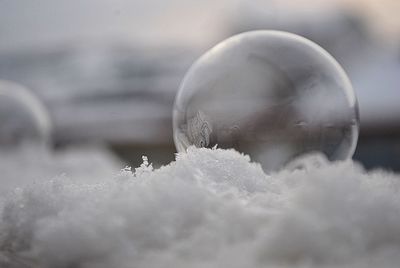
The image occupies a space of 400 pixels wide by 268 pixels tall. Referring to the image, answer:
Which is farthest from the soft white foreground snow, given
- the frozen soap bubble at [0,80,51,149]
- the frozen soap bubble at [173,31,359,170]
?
the frozen soap bubble at [0,80,51,149]

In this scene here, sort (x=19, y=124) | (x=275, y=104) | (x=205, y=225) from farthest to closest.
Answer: (x=19, y=124), (x=275, y=104), (x=205, y=225)

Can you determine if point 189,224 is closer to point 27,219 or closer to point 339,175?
point 339,175

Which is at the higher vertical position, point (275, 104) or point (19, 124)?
point (19, 124)

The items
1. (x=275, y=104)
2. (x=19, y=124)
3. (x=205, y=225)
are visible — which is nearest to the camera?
(x=205, y=225)

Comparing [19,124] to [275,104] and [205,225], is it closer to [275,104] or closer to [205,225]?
[275,104]

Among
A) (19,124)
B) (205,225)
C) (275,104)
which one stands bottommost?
(205,225)

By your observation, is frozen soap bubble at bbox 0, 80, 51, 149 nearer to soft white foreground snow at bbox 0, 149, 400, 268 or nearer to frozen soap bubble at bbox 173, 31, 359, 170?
frozen soap bubble at bbox 173, 31, 359, 170

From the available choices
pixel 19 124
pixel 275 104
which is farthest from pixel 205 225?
pixel 19 124

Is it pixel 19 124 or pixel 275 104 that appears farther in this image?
pixel 19 124
